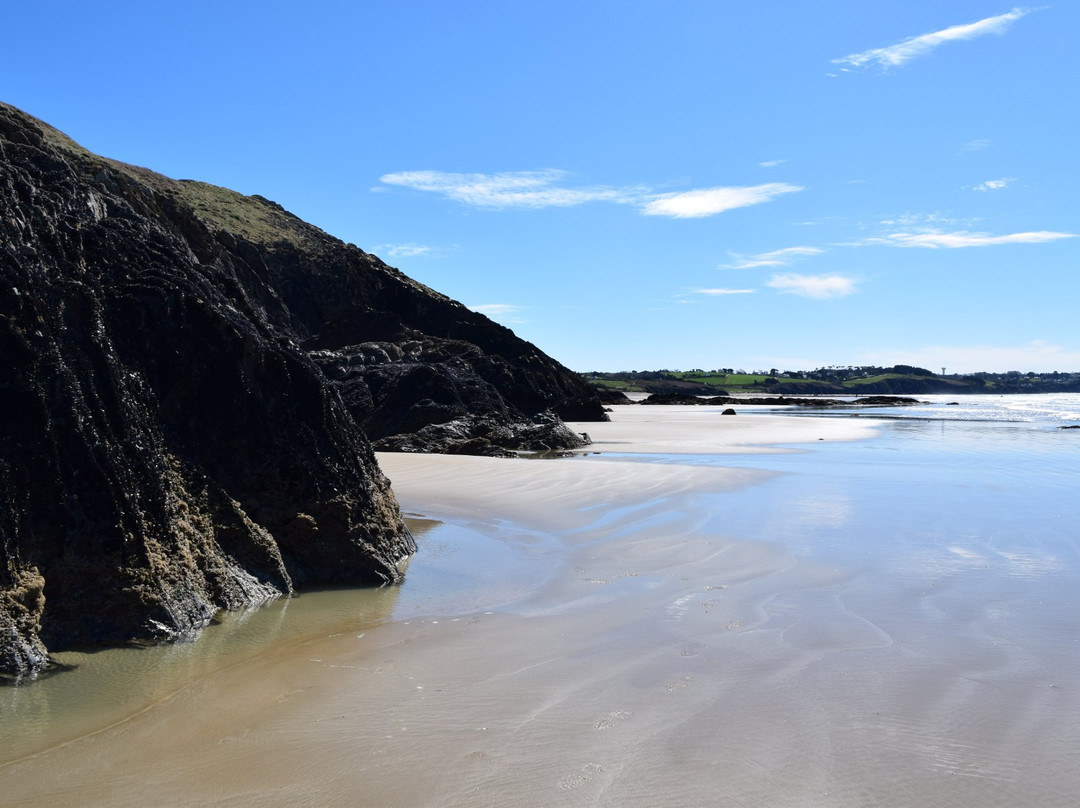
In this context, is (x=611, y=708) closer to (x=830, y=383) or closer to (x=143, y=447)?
(x=143, y=447)

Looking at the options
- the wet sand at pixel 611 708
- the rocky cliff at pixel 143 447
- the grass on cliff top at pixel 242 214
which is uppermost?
the grass on cliff top at pixel 242 214

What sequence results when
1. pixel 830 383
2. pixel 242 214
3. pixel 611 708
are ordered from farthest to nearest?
pixel 830 383 < pixel 242 214 < pixel 611 708

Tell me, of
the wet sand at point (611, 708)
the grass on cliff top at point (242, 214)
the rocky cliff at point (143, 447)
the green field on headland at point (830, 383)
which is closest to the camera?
the wet sand at point (611, 708)

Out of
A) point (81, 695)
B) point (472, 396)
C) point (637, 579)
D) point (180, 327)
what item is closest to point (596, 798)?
point (81, 695)

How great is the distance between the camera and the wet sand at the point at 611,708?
351 centimetres

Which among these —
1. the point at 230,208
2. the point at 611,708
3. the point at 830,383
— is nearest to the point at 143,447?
the point at 611,708

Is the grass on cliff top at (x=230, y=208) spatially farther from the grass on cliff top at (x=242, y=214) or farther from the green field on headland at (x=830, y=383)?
the green field on headland at (x=830, y=383)

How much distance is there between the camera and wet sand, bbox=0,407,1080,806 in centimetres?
351

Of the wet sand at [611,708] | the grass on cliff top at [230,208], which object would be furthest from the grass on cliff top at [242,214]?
the wet sand at [611,708]

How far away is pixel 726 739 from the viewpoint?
398cm

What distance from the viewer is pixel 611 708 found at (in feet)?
14.3

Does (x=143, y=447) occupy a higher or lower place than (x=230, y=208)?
lower

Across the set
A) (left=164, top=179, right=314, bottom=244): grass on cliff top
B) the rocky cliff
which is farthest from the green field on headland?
the rocky cliff

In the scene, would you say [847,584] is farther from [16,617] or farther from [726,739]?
[16,617]
